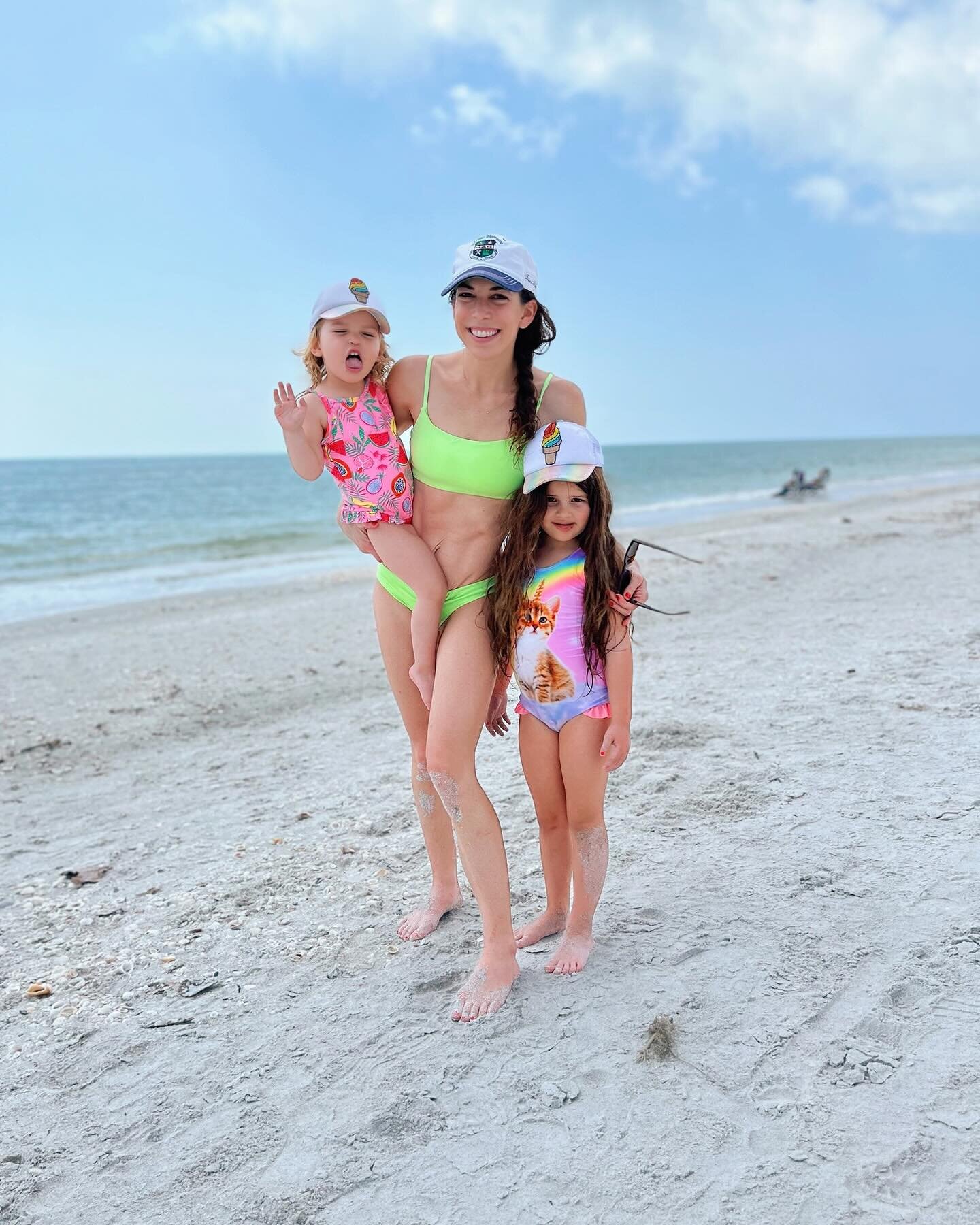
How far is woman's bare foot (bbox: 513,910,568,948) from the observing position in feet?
10.7

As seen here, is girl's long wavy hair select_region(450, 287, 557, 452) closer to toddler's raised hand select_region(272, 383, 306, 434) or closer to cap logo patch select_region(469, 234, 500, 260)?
cap logo patch select_region(469, 234, 500, 260)

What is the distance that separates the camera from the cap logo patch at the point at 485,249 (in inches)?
113

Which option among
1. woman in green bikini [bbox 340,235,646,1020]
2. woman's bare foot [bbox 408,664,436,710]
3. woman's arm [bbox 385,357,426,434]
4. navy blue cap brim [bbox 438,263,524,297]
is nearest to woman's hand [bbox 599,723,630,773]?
woman in green bikini [bbox 340,235,646,1020]

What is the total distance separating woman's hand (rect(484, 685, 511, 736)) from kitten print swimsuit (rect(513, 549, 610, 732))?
27 centimetres

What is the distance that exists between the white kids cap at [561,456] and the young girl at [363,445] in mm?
424

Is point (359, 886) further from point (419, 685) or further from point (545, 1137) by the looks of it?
point (545, 1137)

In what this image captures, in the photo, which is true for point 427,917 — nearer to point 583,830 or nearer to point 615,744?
point 583,830

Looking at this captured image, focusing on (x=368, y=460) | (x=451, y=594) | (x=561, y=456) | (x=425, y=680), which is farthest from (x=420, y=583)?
(x=561, y=456)

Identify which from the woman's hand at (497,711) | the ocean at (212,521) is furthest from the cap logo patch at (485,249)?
the ocean at (212,521)

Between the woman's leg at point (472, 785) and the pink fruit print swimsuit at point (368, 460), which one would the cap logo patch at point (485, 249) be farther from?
the woman's leg at point (472, 785)

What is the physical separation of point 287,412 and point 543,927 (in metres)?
1.95

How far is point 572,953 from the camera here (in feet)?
9.96

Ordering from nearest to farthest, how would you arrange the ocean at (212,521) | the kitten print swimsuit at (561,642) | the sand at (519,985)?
the sand at (519,985)
the kitten print swimsuit at (561,642)
the ocean at (212,521)

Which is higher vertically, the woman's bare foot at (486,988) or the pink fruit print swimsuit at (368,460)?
the pink fruit print swimsuit at (368,460)
